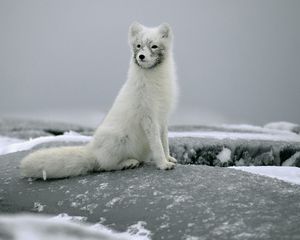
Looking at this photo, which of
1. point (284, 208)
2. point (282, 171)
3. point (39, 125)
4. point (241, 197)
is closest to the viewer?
point (284, 208)

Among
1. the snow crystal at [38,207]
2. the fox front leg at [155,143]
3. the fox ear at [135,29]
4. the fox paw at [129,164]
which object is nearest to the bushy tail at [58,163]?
the fox paw at [129,164]

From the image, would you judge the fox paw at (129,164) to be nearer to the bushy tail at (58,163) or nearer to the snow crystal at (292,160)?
the bushy tail at (58,163)

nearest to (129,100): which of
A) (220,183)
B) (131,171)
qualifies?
(131,171)

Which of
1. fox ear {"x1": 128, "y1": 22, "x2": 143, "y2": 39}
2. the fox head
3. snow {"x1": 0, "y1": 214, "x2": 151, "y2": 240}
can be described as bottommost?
snow {"x1": 0, "y1": 214, "x2": 151, "y2": 240}

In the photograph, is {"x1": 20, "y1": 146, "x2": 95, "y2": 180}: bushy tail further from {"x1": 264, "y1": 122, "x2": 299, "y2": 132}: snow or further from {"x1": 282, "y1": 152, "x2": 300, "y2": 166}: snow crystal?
{"x1": 264, "y1": 122, "x2": 299, "y2": 132}: snow

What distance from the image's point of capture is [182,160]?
295 inches

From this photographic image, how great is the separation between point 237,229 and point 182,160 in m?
3.75

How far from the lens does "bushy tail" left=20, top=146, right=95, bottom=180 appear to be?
5.47 meters

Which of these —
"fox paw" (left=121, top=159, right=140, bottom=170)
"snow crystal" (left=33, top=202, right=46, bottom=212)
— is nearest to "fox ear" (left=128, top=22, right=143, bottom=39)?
"fox paw" (left=121, top=159, right=140, bottom=170)

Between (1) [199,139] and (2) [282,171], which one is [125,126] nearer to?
(2) [282,171]

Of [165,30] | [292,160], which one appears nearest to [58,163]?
[165,30]

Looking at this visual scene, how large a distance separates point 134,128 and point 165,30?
1.12 metres

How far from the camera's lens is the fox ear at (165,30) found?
5715 millimetres

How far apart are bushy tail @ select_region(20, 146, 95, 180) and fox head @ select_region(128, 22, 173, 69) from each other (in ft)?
3.70
